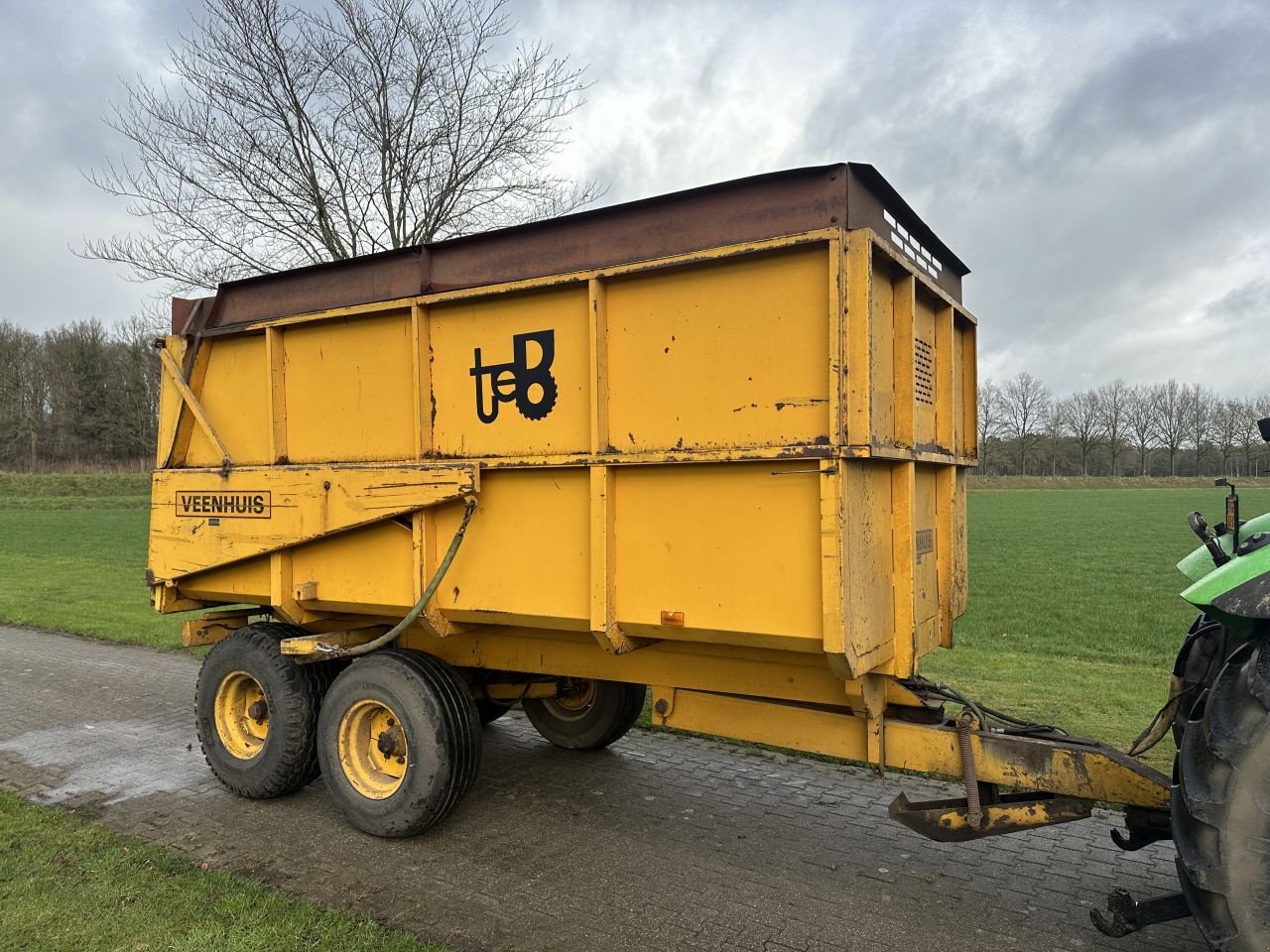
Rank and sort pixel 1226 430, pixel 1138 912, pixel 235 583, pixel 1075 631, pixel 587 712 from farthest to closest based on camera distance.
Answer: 1. pixel 1226 430
2. pixel 1075 631
3. pixel 587 712
4. pixel 235 583
5. pixel 1138 912

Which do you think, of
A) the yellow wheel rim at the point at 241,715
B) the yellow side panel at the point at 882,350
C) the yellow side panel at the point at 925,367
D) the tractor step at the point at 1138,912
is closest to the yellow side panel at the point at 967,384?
the yellow side panel at the point at 925,367

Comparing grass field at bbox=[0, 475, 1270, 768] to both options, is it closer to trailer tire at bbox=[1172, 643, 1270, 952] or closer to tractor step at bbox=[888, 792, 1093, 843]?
tractor step at bbox=[888, 792, 1093, 843]

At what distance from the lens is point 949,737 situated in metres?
3.43

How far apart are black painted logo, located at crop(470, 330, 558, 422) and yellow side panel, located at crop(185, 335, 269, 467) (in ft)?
5.42

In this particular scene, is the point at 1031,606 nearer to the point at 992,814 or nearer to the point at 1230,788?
the point at 992,814

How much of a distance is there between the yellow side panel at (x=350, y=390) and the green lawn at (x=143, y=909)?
2.15 meters

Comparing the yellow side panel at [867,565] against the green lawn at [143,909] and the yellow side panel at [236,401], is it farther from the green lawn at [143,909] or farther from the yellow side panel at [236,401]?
the yellow side panel at [236,401]

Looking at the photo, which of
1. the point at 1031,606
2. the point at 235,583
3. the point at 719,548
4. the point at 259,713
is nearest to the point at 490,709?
the point at 259,713

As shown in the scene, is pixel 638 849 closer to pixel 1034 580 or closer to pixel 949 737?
pixel 949 737

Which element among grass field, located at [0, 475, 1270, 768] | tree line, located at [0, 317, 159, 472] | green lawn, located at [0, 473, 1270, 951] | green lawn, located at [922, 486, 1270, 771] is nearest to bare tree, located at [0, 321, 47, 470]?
tree line, located at [0, 317, 159, 472]

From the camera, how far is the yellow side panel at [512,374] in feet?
12.6

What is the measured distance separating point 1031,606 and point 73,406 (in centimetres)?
5545

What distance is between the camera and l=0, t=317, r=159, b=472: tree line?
49.5 m

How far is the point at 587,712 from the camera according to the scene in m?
5.64
